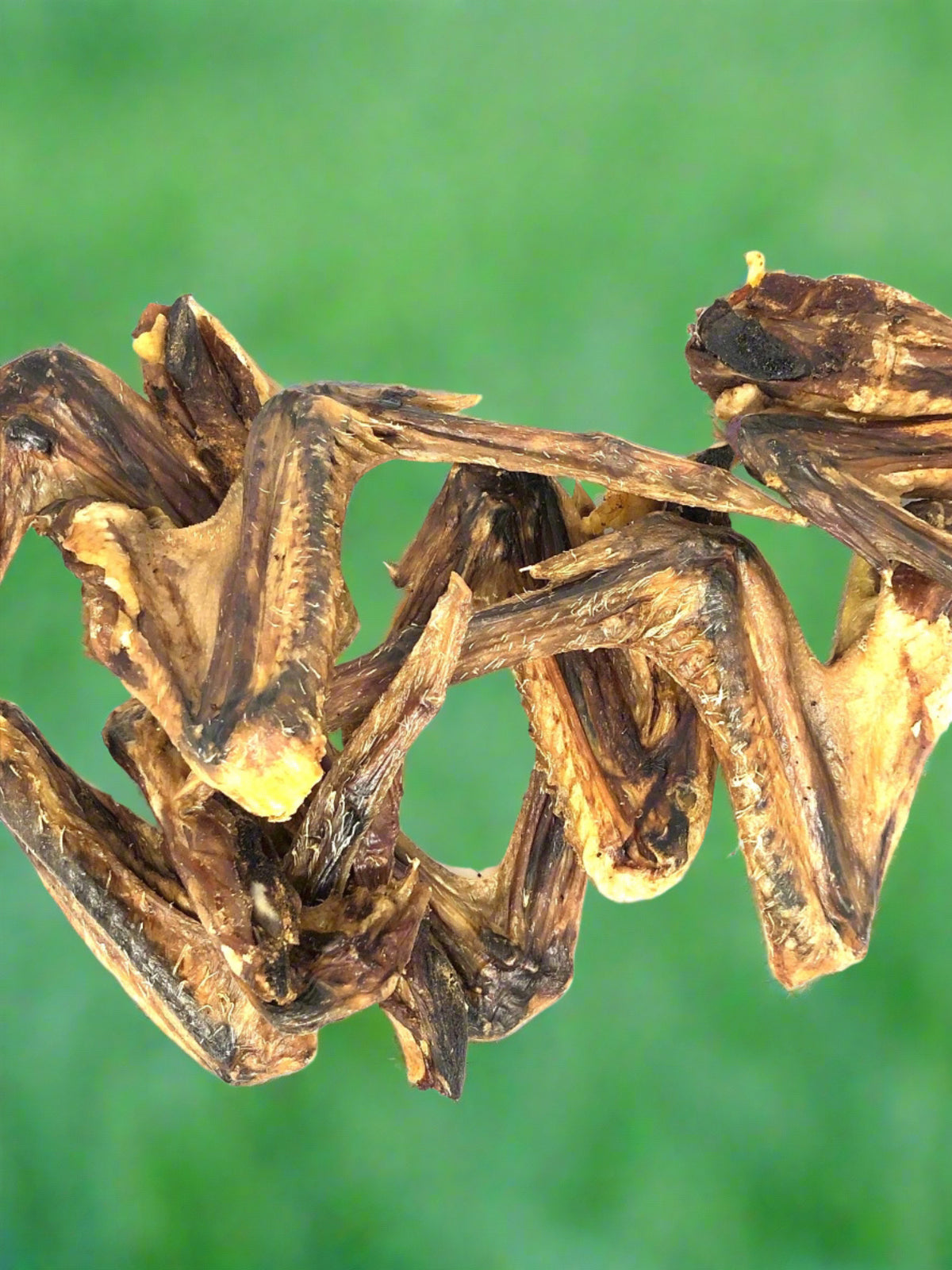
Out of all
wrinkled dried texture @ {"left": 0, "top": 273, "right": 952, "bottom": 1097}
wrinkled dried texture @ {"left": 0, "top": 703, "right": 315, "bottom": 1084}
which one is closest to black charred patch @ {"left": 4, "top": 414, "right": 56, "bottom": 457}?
wrinkled dried texture @ {"left": 0, "top": 273, "right": 952, "bottom": 1097}

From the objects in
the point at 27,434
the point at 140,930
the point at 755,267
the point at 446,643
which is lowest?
the point at 140,930

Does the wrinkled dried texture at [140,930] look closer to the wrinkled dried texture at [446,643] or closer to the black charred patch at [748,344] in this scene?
the wrinkled dried texture at [446,643]

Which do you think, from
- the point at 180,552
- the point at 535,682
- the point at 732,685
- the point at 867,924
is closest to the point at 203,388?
the point at 180,552

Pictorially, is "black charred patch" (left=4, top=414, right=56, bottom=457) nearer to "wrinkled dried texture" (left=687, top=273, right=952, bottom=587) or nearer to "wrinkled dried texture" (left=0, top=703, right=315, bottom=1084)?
"wrinkled dried texture" (left=0, top=703, right=315, bottom=1084)

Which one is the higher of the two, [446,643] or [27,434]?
[27,434]

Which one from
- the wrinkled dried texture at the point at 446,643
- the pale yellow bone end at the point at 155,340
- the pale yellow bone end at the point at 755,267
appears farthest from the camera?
the pale yellow bone end at the point at 155,340

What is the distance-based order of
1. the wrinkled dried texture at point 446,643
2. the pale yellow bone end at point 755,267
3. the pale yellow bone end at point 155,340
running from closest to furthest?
1. the wrinkled dried texture at point 446,643
2. the pale yellow bone end at point 755,267
3. the pale yellow bone end at point 155,340

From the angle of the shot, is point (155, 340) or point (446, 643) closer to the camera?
point (446, 643)

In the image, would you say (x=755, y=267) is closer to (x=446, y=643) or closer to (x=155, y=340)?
(x=446, y=643)

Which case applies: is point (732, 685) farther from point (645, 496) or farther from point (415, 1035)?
point (415, 1035)

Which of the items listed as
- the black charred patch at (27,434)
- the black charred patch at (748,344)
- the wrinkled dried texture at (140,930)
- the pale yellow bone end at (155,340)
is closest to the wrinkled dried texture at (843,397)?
the black charred patch at (748,344)

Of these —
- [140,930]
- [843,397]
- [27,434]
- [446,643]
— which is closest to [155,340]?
[27,434]
